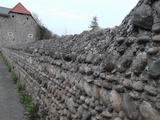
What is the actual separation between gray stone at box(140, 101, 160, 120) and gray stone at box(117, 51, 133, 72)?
0.38 metres

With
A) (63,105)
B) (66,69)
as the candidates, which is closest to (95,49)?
(66,69)

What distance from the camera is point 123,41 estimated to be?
2014 mm

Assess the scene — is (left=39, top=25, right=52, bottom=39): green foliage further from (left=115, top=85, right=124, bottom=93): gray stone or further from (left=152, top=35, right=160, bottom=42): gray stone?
(left=152, top=35, right=160, bottom=42): gray stone

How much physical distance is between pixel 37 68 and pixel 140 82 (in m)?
3.78

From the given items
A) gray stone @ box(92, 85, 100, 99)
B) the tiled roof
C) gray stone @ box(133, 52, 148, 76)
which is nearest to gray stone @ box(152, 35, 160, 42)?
gray stone @ box(133, 52, 148, 76)

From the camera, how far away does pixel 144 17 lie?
5.76ft

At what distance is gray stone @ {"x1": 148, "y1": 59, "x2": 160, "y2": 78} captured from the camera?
151cm

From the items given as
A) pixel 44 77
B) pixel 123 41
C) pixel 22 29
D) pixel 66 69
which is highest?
pixel 22 29

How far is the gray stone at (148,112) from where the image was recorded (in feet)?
4.92

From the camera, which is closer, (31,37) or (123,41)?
(123,41)

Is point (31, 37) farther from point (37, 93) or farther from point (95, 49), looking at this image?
point (95, 49)

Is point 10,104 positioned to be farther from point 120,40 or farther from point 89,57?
point 120,40

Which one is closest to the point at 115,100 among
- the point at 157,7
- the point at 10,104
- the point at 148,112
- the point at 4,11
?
the point at 148,112

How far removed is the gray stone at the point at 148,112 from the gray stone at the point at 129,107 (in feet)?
0.35
